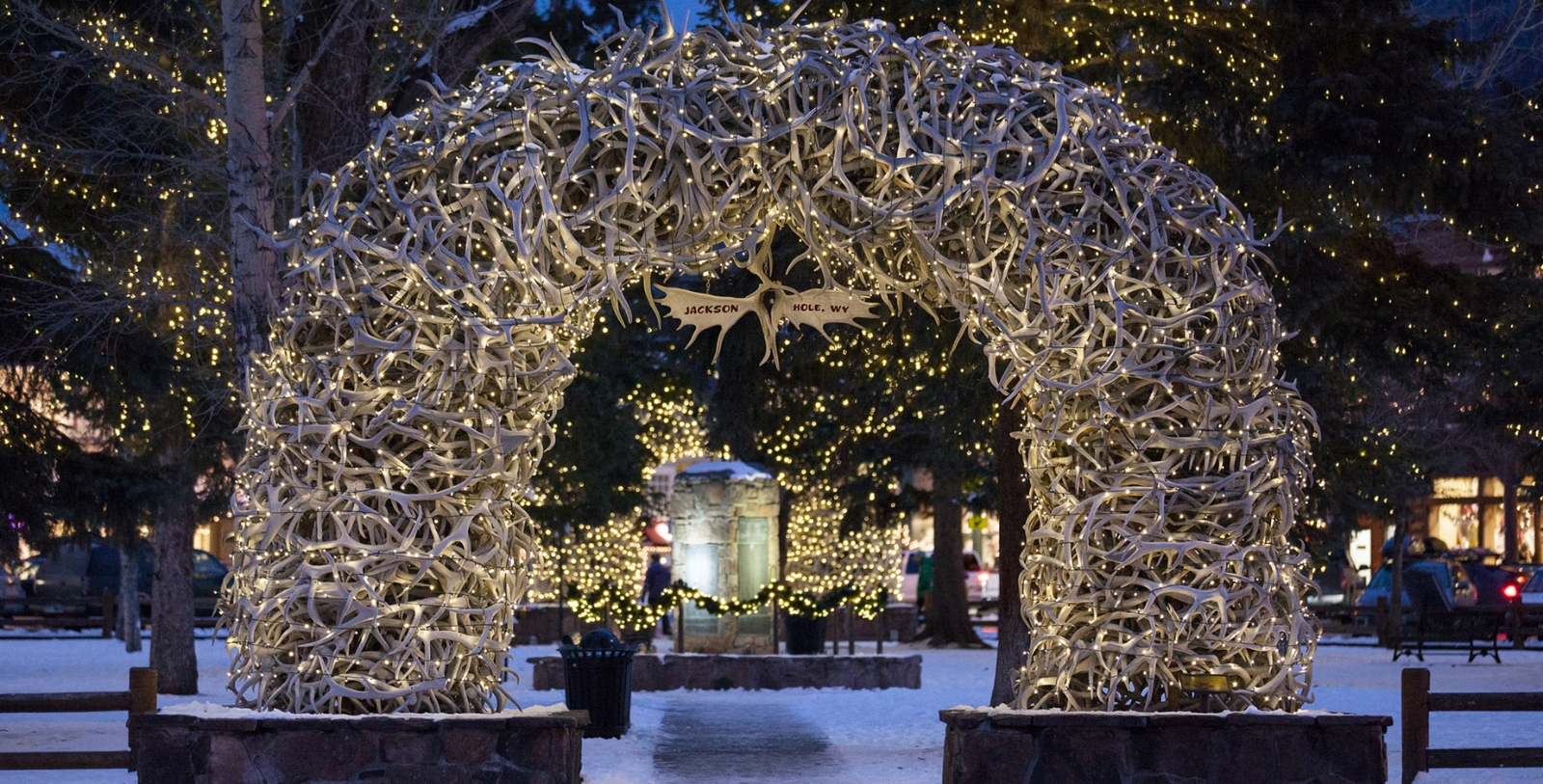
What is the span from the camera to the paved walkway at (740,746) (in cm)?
1126

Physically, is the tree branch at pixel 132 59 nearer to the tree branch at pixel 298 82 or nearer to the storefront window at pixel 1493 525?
the tree branch at pixel 298 82

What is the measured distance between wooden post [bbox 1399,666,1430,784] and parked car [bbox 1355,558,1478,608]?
15041mm

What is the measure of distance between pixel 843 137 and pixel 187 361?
38.4ft

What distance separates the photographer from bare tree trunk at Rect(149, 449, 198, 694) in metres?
17.3

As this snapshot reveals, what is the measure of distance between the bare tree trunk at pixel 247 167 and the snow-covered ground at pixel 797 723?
3335mm

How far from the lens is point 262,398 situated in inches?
328

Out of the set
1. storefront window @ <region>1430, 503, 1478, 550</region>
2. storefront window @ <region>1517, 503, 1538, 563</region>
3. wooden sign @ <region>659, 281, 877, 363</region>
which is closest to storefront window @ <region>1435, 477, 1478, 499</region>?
storefront window @ <region>1430, 503, 1478, 550</region>

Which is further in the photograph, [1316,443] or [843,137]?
[1316,443]

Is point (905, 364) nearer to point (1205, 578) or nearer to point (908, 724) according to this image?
point (908, 724)

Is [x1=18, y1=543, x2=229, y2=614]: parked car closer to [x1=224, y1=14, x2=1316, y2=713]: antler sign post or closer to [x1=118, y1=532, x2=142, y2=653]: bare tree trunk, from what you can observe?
[x1=118, y1=532, x2=142, y2=653]: bare tree trunk

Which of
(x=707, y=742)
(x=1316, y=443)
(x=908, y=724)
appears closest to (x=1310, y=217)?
(x=1316, y=443)

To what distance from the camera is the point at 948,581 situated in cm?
2812

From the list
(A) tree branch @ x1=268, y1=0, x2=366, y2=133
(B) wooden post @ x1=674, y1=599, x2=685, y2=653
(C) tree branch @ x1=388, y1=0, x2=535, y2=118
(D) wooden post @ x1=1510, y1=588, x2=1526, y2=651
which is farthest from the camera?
(D) wooden post @ x1=1510, y1=588, x2=1526, y2=651

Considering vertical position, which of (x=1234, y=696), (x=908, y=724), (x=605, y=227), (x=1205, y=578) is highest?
(x=605, y=227)
